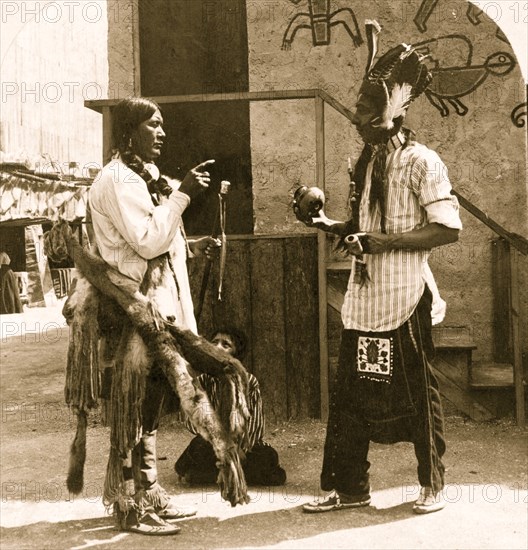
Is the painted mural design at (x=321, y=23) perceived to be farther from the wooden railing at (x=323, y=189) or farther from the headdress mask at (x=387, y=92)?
the headdress mask at (x=387, y=92)

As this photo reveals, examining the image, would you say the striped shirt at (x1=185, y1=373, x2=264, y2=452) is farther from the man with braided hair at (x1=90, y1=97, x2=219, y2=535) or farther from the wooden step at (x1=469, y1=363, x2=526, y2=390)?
the wooden step at (x1=469, y1=363, x2=526, y2=390)

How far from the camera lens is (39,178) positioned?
1088 centimetres

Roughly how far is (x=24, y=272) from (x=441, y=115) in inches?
241

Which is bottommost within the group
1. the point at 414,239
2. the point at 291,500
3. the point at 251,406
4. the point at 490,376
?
the point at 291,500

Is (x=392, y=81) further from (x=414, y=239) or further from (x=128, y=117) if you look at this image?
(x=128, y=117)

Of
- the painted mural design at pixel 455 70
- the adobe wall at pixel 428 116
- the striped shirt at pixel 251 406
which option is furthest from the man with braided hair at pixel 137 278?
the painted mural design at pixel 455 70

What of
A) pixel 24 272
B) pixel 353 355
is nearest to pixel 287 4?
pixel 353 355

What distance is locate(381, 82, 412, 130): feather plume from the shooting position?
141 inches

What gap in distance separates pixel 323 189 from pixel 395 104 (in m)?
1.36

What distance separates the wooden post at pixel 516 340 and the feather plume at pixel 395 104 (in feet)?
6.59

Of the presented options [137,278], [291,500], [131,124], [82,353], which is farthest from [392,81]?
[291,500]

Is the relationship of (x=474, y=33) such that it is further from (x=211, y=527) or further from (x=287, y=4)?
(x=211, y=527)

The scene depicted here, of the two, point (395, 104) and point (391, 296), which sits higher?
point (395, 104)

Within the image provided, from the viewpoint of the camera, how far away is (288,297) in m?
5.52
